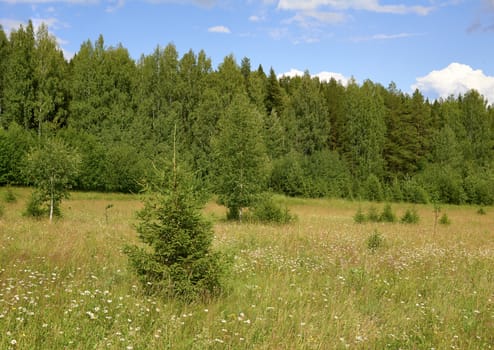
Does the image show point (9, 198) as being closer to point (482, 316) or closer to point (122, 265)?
point (122, 265)

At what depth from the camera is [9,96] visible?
3875 centimetres

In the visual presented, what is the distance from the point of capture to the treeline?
3822 cm

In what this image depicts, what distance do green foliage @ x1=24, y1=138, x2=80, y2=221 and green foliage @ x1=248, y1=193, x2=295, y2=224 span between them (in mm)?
8412

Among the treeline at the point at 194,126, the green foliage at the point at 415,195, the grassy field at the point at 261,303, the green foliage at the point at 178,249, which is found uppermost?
the treeline at the point at 194,126

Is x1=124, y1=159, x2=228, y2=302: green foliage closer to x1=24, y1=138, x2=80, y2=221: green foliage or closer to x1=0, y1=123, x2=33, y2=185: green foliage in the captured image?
x1=24, y1=138, x2=80, y2=221: green foliage

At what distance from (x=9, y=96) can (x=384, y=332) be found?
42.6 metres

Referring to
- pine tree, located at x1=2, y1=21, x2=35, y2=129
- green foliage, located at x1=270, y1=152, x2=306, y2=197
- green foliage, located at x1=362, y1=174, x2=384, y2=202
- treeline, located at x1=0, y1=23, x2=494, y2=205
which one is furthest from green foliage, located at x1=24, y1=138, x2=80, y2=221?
green foliage, located at x1=362, y1=174, x2=384, y2=202

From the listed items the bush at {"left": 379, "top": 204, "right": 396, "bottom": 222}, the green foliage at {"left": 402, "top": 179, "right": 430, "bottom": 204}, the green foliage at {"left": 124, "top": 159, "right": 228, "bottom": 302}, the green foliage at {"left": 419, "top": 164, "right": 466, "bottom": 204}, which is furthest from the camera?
the green foliage at {"left": 419, "top": 164, "right": 466, "bottom": 204}

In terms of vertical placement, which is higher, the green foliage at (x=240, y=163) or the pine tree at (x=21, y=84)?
the pine tree at (x=21, y=84)

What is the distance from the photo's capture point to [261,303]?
218 inches

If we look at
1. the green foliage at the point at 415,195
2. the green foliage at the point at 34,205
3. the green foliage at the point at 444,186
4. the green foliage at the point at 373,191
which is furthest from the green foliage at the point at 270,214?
the green foliage at the point at 444,186

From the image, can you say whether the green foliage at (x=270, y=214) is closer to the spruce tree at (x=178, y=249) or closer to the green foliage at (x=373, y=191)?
the spruce tree at (x=178, y=249)

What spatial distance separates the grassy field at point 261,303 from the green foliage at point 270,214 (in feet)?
30.1

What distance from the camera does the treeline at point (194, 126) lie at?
125ft
